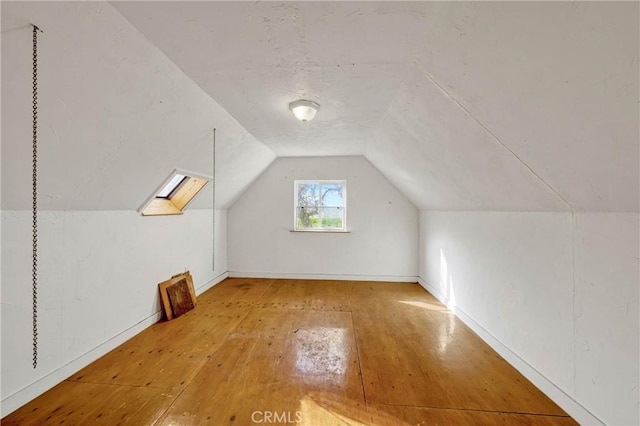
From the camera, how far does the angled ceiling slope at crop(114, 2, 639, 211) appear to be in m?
0.95

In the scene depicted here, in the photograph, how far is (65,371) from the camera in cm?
186

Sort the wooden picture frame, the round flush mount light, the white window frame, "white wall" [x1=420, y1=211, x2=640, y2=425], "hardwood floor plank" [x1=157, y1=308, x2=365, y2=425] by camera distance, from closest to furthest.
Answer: "white wall" [x1=420, y1=211, x2=640, y2=425], "hardwood floor plank" [x1=157, y1=308, x2=365, y2=425], the round flush mount light, the wooden picture frame, the white window frame

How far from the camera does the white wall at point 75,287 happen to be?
5.06 feet

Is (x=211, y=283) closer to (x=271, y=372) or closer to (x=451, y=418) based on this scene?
(x=271, y=372)

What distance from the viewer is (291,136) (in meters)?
3.27

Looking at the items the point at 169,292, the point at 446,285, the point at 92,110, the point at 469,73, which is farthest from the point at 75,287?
the point at 446,285

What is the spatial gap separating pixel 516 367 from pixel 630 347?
0.95 meters

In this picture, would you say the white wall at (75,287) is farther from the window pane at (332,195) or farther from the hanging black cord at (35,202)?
the window pane at (332,195)

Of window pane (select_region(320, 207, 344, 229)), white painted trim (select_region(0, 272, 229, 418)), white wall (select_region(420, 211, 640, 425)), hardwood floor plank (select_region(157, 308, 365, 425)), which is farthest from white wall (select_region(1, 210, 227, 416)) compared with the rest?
white wall (select_region(420, 211, 640, 425))

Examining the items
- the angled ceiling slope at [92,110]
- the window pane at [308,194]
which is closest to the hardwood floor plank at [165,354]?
the angled ceiling slope at [92,110]

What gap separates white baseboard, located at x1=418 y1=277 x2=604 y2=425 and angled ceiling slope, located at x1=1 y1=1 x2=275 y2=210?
3274 mm

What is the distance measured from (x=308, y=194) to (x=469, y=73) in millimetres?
3522

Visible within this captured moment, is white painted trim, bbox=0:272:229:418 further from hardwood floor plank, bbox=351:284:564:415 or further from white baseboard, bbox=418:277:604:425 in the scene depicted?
white baseboard, bbox=418:277:604:425

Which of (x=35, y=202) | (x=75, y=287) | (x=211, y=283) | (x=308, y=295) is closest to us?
(x=35, y=202)
